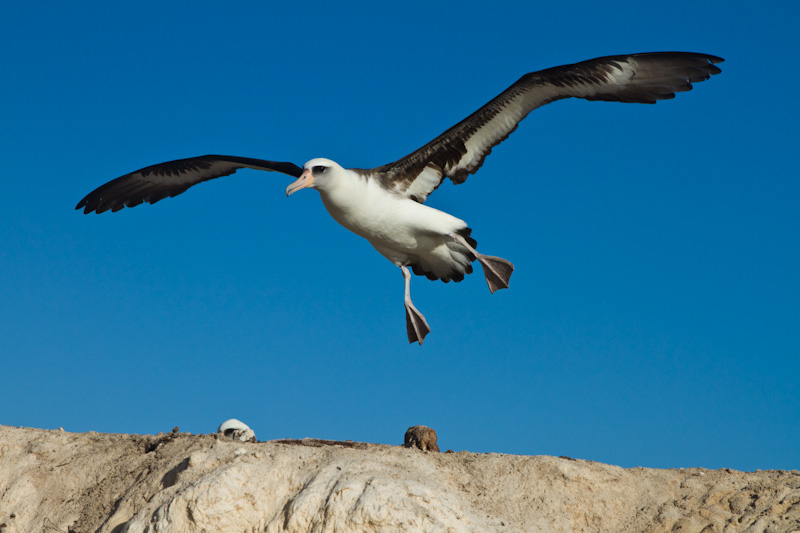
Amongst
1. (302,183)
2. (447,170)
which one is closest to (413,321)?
(447,170)

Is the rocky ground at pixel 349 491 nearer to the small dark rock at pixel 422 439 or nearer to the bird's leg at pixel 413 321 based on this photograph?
the small dark rock at pixel 422 439

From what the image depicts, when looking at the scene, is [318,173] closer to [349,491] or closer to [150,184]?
[150,184]

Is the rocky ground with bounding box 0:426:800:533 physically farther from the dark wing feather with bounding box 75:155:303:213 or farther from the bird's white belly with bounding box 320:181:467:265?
the dark wing feather with bounding box 75:155:303:213

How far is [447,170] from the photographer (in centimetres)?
1218

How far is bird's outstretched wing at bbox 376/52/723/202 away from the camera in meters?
10.5

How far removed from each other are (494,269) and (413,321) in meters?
1.66

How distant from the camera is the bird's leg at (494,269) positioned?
12.2m

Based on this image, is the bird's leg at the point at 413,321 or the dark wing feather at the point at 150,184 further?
the dark wing feather at the point at 150,184

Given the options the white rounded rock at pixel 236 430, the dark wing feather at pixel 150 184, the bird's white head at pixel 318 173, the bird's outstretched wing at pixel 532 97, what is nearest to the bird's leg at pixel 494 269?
the bird's outstretched wing at pixel 532 97

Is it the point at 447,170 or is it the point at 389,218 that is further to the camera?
the point at 447,170

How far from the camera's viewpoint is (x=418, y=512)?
24.4 feet

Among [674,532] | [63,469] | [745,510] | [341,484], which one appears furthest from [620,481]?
[63,469]

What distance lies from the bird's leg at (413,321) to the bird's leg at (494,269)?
123cm

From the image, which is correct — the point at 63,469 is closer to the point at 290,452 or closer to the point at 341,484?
the point at 290,452
